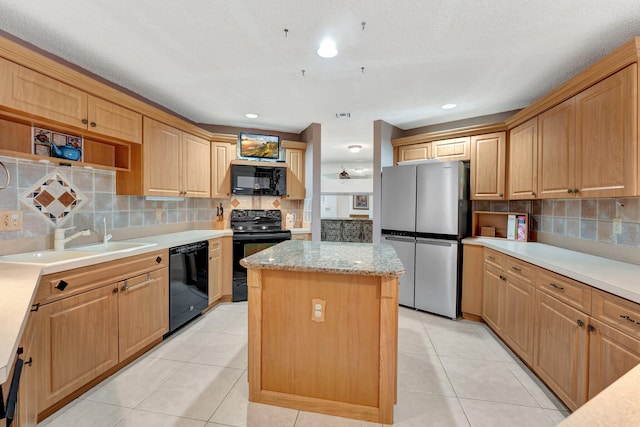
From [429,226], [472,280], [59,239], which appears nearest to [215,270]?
[59,239]

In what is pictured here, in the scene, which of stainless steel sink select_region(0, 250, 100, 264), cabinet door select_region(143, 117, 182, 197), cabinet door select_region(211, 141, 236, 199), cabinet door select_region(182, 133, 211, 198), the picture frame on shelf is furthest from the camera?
the picture frame on shelf

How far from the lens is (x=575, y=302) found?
1.69 meters

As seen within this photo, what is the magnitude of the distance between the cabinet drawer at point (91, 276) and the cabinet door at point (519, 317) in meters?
2.97

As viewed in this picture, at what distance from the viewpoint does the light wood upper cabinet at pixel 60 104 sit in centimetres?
170

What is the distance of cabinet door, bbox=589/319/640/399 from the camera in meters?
1.35

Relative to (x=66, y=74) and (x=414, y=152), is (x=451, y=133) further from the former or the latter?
(x=66, y=74)

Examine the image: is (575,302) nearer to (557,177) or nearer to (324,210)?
(557,177)

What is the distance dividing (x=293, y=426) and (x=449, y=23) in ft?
8.30

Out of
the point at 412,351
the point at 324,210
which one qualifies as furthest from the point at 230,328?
the point at 324,210

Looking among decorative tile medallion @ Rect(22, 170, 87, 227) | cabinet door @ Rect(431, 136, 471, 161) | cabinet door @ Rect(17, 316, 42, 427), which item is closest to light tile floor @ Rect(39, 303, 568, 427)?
cabinet door @ Rect(17, 316, 42, 427)

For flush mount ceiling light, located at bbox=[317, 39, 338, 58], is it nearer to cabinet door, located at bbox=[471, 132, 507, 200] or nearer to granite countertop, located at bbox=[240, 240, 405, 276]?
granite countertop, located at bbox=[240, 240, 405, 276]

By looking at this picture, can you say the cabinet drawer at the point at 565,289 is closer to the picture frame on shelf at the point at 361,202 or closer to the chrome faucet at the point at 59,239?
the chrome faucet at the point at 59,239

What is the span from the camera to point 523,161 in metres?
2.80

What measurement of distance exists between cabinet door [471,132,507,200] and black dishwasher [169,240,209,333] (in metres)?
3.12
